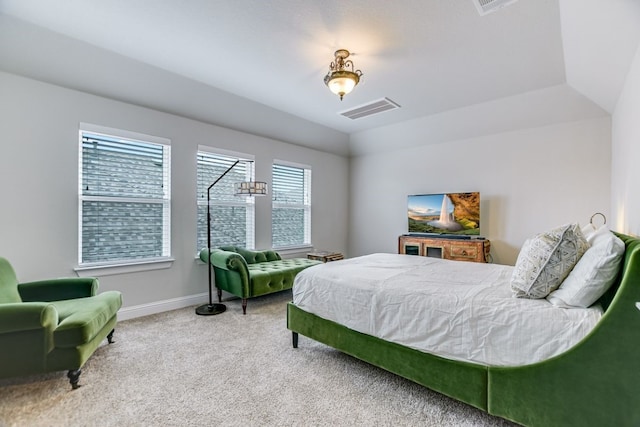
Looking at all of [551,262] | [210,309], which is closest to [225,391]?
[210,309]

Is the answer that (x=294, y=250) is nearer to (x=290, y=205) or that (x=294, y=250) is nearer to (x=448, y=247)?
(x=290, y=205)

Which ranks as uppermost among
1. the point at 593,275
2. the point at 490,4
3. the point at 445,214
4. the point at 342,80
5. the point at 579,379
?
the point at 490,4

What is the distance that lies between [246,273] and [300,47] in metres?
2.61

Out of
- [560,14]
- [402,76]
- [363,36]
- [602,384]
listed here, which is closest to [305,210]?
[402,76]

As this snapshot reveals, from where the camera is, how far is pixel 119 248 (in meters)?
3.44

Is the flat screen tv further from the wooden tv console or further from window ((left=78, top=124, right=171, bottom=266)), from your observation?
Result: window ((left=78, top=124, right=171, bottom=266))

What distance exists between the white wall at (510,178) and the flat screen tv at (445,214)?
0.27 meters

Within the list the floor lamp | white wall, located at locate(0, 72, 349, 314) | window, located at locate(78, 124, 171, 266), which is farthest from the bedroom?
the floor lamp

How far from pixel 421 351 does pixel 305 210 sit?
4.04 m

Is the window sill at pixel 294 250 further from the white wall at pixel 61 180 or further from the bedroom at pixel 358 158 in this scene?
the white wall at pixel 61 180

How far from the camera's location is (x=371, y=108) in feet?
14.2

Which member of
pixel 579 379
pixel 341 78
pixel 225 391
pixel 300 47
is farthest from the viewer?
pixel 300 47

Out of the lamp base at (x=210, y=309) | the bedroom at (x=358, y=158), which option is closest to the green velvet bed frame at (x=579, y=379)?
the bedroom at (x=358, y=158)

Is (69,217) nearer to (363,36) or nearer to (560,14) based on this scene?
(363,36)
